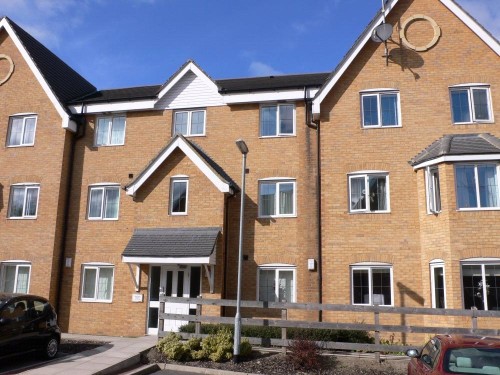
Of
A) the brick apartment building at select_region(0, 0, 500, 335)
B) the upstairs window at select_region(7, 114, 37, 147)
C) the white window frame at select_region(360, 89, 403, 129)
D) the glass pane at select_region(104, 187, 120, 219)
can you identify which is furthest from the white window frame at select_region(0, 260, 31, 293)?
the white window frame at select_region(360, 89, 403, 129)

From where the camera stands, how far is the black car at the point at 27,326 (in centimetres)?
1077

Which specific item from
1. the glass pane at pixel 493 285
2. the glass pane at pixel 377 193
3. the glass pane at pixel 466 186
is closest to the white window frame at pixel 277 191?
the glass pane at pixel 377 193

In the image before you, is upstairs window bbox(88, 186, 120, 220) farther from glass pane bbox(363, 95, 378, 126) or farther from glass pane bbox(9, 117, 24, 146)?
glass pane bbox(363, 95, 378, 126)

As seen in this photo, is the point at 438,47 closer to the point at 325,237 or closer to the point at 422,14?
the point at 422,14

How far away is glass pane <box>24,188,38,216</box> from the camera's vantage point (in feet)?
59.4

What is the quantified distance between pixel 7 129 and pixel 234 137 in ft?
32.0

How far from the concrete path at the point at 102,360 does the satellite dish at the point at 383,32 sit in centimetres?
1255

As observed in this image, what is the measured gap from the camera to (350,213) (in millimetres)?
15461

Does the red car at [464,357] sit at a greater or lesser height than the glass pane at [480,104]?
lesser

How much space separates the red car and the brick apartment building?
660 cm

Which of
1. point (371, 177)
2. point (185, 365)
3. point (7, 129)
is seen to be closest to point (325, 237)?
point (371, 177)

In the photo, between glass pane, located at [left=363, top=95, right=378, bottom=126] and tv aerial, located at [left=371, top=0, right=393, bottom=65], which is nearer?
tv aerial, located at [left=371, top=0, right=393, bottom=65]

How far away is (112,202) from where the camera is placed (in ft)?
58.9

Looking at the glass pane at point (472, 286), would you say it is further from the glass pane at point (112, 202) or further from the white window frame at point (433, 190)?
the glass pane at point (112, 202)
